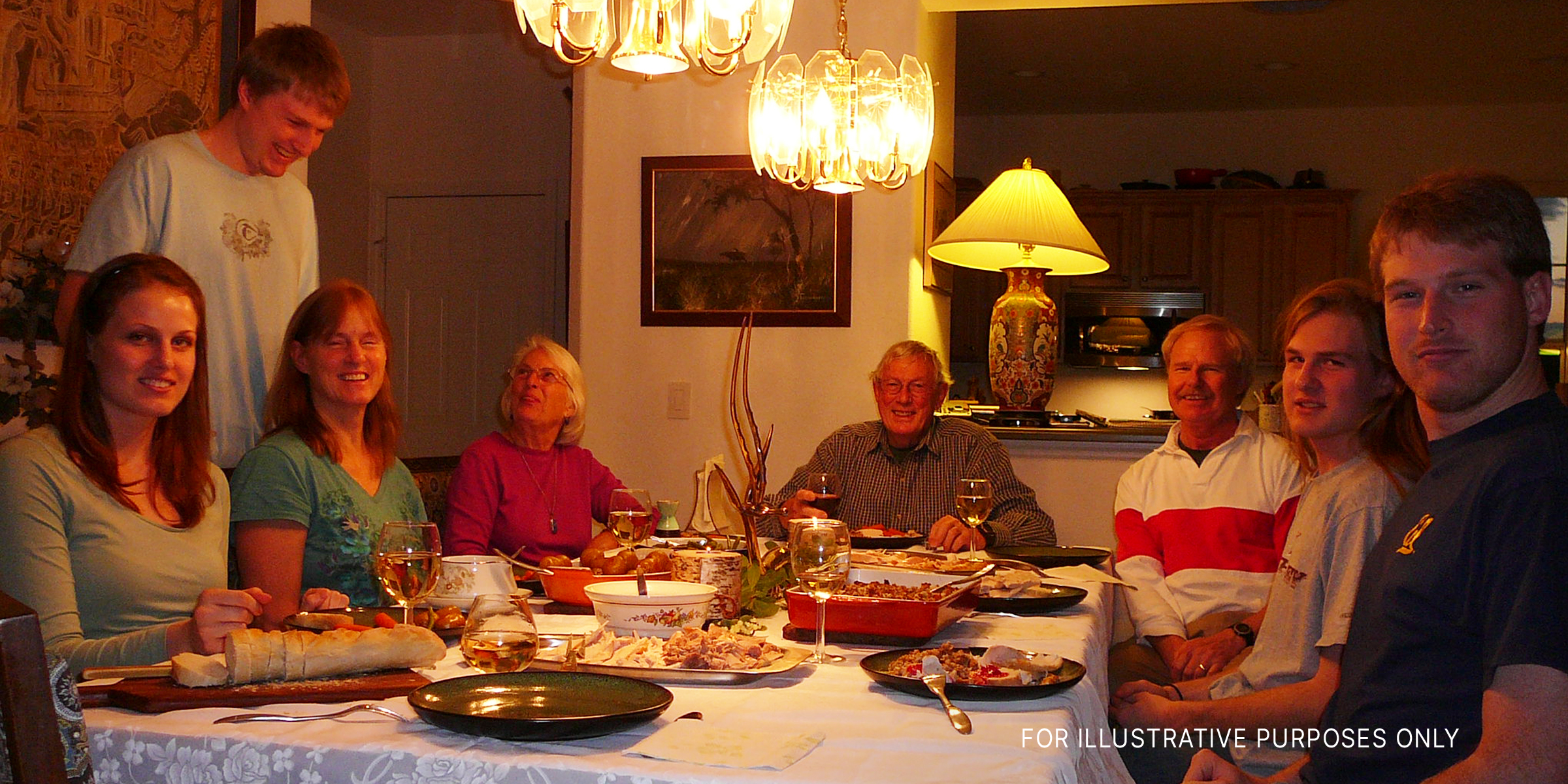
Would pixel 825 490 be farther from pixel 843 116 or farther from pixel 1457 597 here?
pixel 1457 597

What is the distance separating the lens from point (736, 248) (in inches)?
171

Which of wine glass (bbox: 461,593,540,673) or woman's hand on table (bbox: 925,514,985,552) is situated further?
woman's hand on table (bbox: 925,514,985,552)

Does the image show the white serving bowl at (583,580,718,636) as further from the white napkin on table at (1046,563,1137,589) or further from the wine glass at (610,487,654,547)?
the white napkin on table at (1046,563,1137,589)

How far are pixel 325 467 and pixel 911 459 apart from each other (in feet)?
6.15

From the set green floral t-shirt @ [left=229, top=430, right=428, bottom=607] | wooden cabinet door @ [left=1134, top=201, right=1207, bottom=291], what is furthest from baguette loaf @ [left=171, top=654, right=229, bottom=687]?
wooden cabinet door @ [left=1134, top=201, right=1207, bottom=291]

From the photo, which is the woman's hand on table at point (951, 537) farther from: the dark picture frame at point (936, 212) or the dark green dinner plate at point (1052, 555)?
the dark picture frame at point (936, 212)

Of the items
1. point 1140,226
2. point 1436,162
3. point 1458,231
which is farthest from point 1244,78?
point 1458,231

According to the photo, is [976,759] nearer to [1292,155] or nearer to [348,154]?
[348,154]

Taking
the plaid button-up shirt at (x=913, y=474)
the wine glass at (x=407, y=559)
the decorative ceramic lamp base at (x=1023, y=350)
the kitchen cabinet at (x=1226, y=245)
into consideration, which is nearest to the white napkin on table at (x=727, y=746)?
the wine glass at (x=407, y=559)

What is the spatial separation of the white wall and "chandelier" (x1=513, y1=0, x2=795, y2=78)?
1899 millimetres

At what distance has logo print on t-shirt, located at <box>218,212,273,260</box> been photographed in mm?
2531

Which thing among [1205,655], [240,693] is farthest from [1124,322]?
[240,693]

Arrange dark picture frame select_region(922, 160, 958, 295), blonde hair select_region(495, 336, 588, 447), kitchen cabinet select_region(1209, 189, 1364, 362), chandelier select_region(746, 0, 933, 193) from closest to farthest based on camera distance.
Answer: chandelier select_region(746, 0, 933, 193) < blonde hair select_region(495, 336, 588, 447) < dark picture frame select_region(922, 160, 958, 295) < kitchen cabinet select_region(1209, 189, 1364, 362)

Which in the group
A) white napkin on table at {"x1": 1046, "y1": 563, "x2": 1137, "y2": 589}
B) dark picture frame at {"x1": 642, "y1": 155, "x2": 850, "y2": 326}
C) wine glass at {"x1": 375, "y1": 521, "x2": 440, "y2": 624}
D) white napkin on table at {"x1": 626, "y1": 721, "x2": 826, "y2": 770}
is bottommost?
white napkin on table at {"x1": 1046, "y1": 563, "x2": 1137, "y2": 589}
